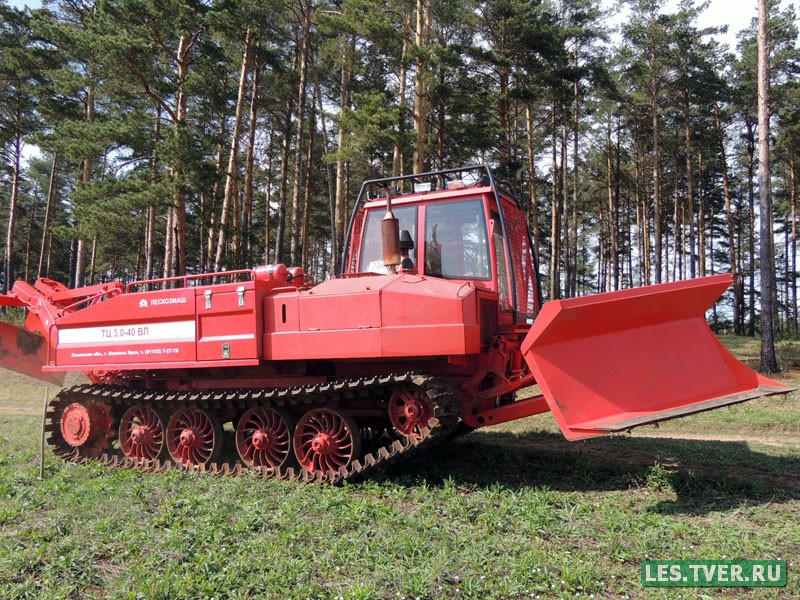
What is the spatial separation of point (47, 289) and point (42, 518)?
397 centimetres

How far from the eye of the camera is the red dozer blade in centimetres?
741

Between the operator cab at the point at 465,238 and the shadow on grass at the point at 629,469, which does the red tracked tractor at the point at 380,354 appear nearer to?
the operator cab at the point at 465,238

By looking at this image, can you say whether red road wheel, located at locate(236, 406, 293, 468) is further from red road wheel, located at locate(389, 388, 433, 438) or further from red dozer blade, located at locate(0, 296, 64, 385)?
red dozer blade, located at locate(0, 296, 64, 385)

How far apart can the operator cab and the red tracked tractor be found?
20mm

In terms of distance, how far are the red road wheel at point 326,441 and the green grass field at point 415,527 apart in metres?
0.30

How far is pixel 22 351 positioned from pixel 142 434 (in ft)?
8.85

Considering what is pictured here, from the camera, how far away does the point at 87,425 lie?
6.50 m

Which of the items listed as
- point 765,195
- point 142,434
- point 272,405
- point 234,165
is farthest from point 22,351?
point 765,195

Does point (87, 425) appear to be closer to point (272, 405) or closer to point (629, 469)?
point (272, 405)

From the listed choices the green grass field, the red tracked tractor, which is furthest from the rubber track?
the green grass field

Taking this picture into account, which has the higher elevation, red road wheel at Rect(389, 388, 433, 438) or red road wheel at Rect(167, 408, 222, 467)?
red road wheel at Rect(389, 388, 433, 438)

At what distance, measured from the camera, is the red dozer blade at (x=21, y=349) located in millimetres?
7410

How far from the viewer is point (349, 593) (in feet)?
9.91

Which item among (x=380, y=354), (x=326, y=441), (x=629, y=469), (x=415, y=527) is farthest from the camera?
(x=629, y=469)
